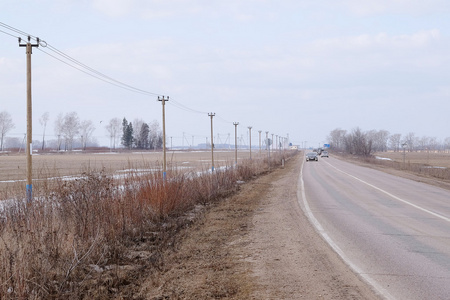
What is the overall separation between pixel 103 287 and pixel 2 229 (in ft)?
9.31

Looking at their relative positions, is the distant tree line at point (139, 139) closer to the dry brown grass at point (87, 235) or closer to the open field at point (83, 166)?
the open field at point (83, 166)

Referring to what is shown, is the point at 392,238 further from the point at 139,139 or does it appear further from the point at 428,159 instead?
the point at 139,139

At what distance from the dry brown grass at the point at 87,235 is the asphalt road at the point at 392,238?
3.76 metres

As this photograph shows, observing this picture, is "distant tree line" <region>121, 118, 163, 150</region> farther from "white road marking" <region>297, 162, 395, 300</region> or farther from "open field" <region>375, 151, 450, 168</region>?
"white road marking" <region>297, 162, 395, 300</region>

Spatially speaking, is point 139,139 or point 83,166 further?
point 139,139

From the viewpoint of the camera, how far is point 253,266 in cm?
730

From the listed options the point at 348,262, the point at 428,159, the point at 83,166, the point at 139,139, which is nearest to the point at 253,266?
the point at 348,262

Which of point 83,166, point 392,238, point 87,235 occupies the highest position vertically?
point 83,166

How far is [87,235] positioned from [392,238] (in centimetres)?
671

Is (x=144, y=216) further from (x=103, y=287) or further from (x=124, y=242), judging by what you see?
(x=103, y=287)

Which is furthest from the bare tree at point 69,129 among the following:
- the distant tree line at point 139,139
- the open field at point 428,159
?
the open field at point 428,159

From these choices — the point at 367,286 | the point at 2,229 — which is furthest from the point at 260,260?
the point at 2,229

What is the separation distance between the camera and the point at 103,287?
6219mm

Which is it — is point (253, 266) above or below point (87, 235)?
below
